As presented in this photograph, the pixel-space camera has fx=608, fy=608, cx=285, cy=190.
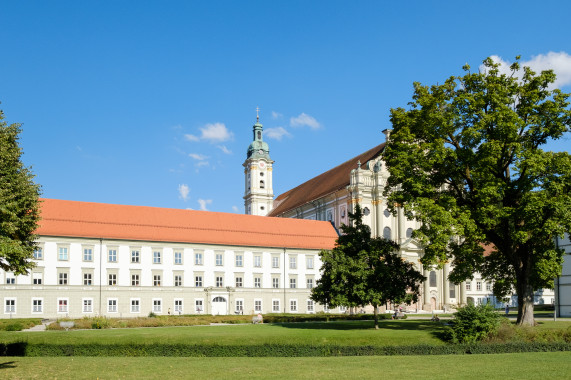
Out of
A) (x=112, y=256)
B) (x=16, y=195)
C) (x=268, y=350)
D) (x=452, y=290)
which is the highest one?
(x=16, y=195)

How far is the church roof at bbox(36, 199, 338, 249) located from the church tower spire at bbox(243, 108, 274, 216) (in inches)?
1399

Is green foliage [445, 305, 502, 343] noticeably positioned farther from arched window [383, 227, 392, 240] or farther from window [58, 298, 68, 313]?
arched window [383, 227, 392, 240]

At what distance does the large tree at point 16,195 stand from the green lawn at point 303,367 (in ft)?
17.5

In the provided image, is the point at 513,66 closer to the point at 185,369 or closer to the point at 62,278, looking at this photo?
the point at 185,369

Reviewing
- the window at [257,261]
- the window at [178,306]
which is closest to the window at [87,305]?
the window at [178,306]

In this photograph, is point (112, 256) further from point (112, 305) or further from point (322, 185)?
point (322, 185)

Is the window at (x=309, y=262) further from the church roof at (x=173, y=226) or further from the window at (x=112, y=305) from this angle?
the window at (x=112, y=305)

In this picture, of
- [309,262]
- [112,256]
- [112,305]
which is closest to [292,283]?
[309,262]

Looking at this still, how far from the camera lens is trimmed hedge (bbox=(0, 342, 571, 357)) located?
90.4ft

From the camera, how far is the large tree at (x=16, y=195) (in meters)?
26.9

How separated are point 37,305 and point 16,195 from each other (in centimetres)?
2902

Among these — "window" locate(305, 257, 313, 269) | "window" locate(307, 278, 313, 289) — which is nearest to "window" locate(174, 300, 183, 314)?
"window" locate(307, 278, 313, 289)

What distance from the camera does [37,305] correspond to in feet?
175

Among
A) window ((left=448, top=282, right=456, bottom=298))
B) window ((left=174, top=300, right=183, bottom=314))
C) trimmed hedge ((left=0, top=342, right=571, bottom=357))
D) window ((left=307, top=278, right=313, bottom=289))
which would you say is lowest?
window ((left=448, top=282, right=456, bottom=298))
